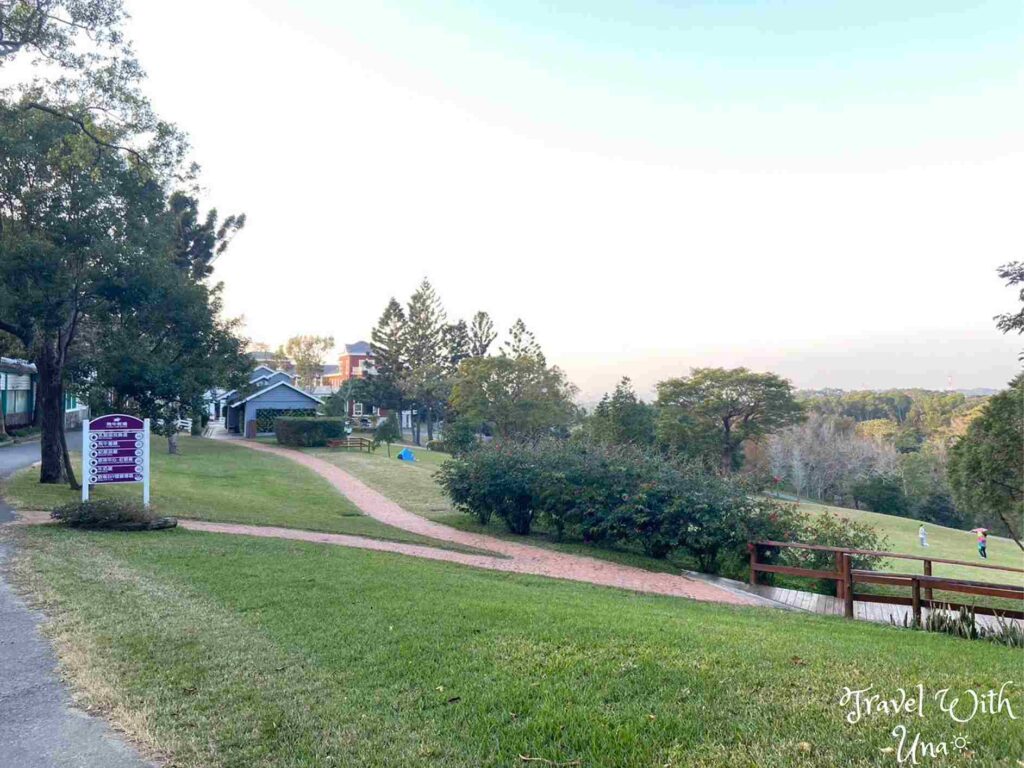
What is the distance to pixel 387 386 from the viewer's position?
5900 cm

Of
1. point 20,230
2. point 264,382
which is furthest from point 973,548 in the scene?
point 264,382

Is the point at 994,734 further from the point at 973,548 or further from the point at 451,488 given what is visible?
the point at 973,548

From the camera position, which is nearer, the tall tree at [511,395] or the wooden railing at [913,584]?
the wooden railing at [913,584]

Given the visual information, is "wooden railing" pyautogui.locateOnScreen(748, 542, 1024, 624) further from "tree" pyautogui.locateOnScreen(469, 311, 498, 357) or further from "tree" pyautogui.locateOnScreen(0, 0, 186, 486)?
"tree" pyautogui.locateOnScreen(469, 311, 498, 357)

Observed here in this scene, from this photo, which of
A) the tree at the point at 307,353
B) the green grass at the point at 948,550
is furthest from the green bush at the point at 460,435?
the tree at the point at 307,353

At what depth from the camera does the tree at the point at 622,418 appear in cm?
3716

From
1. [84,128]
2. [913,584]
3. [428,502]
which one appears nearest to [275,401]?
[428,502]

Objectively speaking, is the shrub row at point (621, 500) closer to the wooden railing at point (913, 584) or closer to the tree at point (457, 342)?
the wooden railing at point (913, 584)

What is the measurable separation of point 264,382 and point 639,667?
48.7 m

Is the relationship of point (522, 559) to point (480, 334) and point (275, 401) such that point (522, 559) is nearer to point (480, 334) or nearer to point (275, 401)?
point (275, 401)

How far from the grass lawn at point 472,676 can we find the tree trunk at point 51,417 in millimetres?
9067

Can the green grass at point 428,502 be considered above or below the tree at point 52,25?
below

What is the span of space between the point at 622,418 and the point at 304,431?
1780cm

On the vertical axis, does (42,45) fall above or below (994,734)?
above
